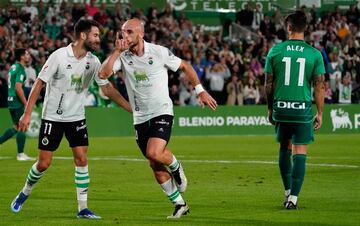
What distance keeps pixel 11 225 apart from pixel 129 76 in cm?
235

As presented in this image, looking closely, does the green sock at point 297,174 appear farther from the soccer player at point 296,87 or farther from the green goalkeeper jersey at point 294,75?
the green goalkeeper jersey at point 294,75

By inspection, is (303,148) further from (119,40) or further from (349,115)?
(349,115)

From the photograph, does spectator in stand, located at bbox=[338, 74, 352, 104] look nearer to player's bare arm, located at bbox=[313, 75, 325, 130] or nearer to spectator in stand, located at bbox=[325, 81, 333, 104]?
spectator in stand, located at bbox=[325, 81, 333, 104]

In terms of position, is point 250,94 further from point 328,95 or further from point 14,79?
point 14,79

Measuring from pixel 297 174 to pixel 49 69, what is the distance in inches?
137

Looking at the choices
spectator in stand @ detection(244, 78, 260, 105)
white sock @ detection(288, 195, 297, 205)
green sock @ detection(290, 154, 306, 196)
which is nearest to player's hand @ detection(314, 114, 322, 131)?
green sock @ detection(290, 154, 306, 196)

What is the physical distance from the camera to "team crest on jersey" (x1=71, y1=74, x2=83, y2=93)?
1273 centimetres

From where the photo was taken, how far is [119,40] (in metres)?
12.0

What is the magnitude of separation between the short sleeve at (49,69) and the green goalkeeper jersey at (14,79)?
10089 mm

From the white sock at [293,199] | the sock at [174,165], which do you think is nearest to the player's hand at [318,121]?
the white sock at [293,199]

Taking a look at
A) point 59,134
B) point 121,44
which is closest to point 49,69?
point 59,134

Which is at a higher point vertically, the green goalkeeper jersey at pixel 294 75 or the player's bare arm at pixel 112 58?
the player's bare arm at pixel 112 58

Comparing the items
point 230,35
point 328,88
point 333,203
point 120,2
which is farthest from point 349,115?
point 333,203

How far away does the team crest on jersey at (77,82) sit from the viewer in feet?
41.8
